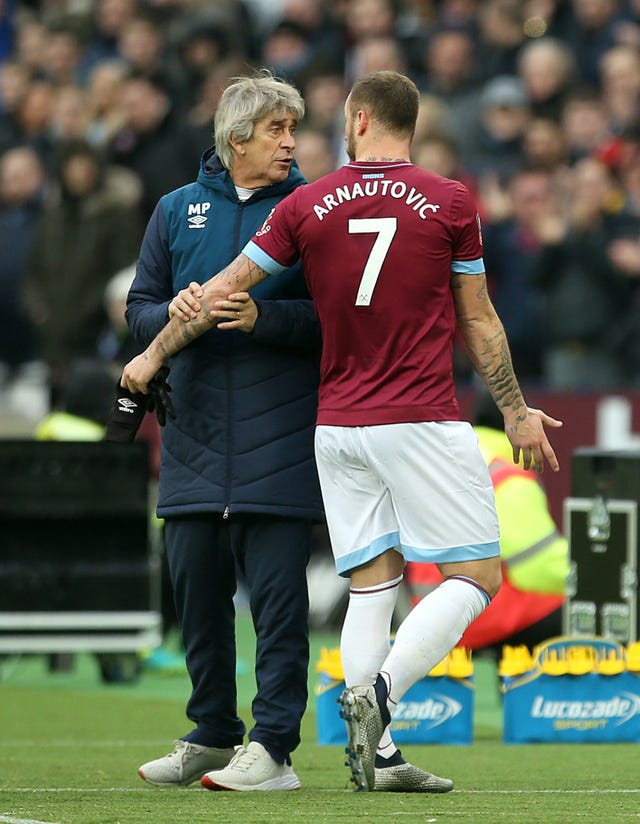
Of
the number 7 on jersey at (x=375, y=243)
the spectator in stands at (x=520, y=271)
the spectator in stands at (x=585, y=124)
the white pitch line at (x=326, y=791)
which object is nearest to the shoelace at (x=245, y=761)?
the white pitch line at (x=326, y=791)

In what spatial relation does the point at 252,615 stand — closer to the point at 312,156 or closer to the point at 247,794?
the point at 247,794

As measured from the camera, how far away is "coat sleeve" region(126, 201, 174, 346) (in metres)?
6.62

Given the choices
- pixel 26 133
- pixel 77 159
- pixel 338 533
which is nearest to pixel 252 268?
pixel 338 533

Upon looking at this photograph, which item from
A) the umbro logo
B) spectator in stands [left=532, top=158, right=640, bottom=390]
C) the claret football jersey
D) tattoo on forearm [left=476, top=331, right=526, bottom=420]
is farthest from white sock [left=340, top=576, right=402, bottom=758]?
spectator in stands [left=532, top=158, right=640, bottom=390]

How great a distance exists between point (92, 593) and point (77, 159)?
514cm

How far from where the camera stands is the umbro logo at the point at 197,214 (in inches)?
257

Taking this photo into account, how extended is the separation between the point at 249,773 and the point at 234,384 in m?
1.23

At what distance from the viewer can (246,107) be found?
648 cm

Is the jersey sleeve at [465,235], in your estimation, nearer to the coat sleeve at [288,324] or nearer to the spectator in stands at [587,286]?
the coat sleeve at [288,324]

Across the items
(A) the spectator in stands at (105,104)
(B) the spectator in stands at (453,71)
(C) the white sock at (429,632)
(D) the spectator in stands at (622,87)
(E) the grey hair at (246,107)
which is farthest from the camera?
(A) the spectator in stands at (105,104)

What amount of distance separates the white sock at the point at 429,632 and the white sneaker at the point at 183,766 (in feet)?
2.59

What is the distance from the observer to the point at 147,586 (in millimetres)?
11352

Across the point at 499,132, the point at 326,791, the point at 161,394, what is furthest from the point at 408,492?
the point at 499,132

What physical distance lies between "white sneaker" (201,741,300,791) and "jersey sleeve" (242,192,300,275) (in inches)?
58.8
